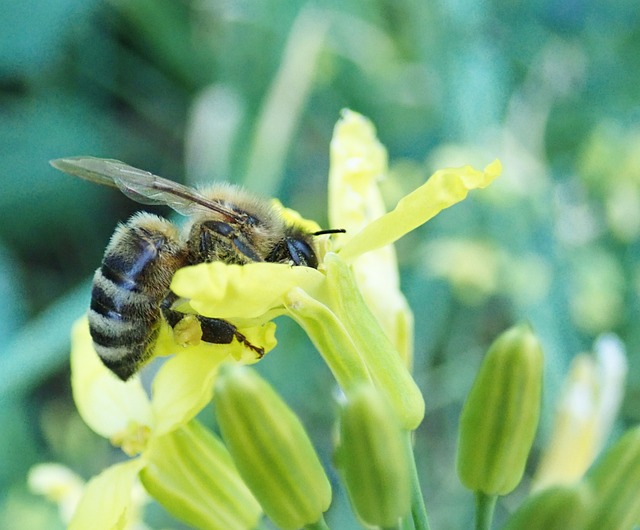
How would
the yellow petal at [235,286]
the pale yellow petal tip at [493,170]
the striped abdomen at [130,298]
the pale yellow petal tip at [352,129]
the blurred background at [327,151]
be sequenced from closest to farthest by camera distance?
the yellow petal at [235,286] < the pale yellow petal tip at [493,170] < the striped abdomen at [130,298] < the pale yellow petal tip at [352,129] < the blurred background at [327,151]

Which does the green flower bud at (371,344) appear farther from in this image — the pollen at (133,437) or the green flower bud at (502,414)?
the pollen at (133,437)

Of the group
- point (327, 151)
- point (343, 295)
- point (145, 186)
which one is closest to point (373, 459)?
point (343, 295)

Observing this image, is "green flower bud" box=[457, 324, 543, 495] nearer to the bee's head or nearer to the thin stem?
the thin stem

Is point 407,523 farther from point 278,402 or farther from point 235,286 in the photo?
point 235,286

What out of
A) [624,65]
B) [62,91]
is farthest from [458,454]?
[62,91]

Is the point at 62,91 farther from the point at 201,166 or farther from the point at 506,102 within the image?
the point at 506,102

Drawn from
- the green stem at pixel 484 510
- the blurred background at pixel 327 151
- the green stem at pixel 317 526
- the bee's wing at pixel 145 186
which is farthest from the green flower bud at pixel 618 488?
the blurred background at pixel 327 151

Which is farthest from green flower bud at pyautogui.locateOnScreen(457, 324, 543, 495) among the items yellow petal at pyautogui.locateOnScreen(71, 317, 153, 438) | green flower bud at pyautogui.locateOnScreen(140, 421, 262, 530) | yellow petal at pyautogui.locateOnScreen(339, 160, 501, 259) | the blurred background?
the blurred background

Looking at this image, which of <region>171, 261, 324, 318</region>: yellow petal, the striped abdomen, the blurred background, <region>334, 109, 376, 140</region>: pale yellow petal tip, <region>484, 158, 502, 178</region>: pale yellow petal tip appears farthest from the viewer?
the blurred background
